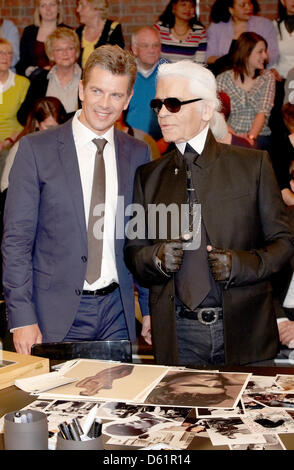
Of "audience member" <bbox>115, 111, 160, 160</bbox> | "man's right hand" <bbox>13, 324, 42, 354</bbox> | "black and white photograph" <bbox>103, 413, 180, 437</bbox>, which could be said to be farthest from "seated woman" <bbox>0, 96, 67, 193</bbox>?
"black and white photograph" <bbox>103, 413, 180, 437</bbox>

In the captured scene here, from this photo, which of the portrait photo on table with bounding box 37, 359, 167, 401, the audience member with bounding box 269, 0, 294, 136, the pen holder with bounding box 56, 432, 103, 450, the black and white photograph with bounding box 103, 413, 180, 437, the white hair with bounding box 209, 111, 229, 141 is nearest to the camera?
the pen holder with bounding box 56, 432, 103, 450

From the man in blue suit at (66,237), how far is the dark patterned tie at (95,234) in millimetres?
16

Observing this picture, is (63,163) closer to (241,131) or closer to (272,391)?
(272,391)

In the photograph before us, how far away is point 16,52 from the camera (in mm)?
6234

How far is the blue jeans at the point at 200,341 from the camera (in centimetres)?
233

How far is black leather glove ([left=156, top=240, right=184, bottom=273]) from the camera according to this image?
2.30 m

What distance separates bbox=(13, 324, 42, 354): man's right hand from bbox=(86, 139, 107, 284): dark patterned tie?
0.26 m

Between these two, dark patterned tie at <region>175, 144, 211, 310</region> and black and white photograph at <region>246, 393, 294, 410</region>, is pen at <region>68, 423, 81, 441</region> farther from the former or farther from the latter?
dark patterned tie at <region>175, 144, 211, 310</region>

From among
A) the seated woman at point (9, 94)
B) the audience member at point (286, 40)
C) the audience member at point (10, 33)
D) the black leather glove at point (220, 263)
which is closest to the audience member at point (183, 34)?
the audience member at point (286, 40)

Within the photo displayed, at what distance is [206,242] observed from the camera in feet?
7.95

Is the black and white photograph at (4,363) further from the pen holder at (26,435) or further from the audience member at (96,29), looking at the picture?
the audience member at (96,29)

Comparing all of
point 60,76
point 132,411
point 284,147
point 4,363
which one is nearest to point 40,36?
point 60,76

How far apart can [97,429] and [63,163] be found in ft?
4.53
